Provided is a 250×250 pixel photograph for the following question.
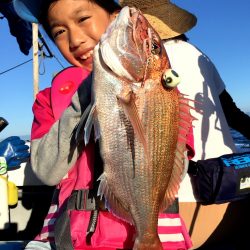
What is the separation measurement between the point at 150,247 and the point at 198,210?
0.93m

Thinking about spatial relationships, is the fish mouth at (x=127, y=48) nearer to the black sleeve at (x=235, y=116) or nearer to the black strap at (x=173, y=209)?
the black strap at (x=173, y=209)

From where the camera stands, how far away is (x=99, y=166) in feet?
7.98

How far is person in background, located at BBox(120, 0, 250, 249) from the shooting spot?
2887 millimetres

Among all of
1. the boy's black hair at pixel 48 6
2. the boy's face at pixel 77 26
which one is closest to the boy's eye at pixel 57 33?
the boy's face at pixel 77 26

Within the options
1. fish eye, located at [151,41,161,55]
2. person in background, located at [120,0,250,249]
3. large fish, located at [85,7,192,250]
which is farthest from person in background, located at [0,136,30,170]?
fish eye, located at [151,41,161,55]

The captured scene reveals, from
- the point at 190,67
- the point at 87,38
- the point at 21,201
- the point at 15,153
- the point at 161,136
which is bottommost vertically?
the point at 21,201

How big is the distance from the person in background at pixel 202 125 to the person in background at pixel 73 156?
0.48 metres

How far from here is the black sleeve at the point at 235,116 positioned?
3662 millimetres

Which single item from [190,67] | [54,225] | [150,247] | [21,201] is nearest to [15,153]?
[21,201]

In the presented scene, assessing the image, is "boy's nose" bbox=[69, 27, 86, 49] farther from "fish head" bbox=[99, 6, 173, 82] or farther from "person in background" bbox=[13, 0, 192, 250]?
"fish head" bbox=[99, 6, 173, 82]

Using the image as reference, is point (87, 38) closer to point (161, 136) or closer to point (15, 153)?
point (161, 136)

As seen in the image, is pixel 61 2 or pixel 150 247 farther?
pixel 61 2

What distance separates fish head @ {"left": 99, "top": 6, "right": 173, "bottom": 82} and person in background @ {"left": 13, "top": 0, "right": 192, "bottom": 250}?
1.17ft

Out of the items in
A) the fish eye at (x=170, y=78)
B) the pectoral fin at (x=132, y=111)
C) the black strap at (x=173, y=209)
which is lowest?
the black strap at (x=173, y=209)
